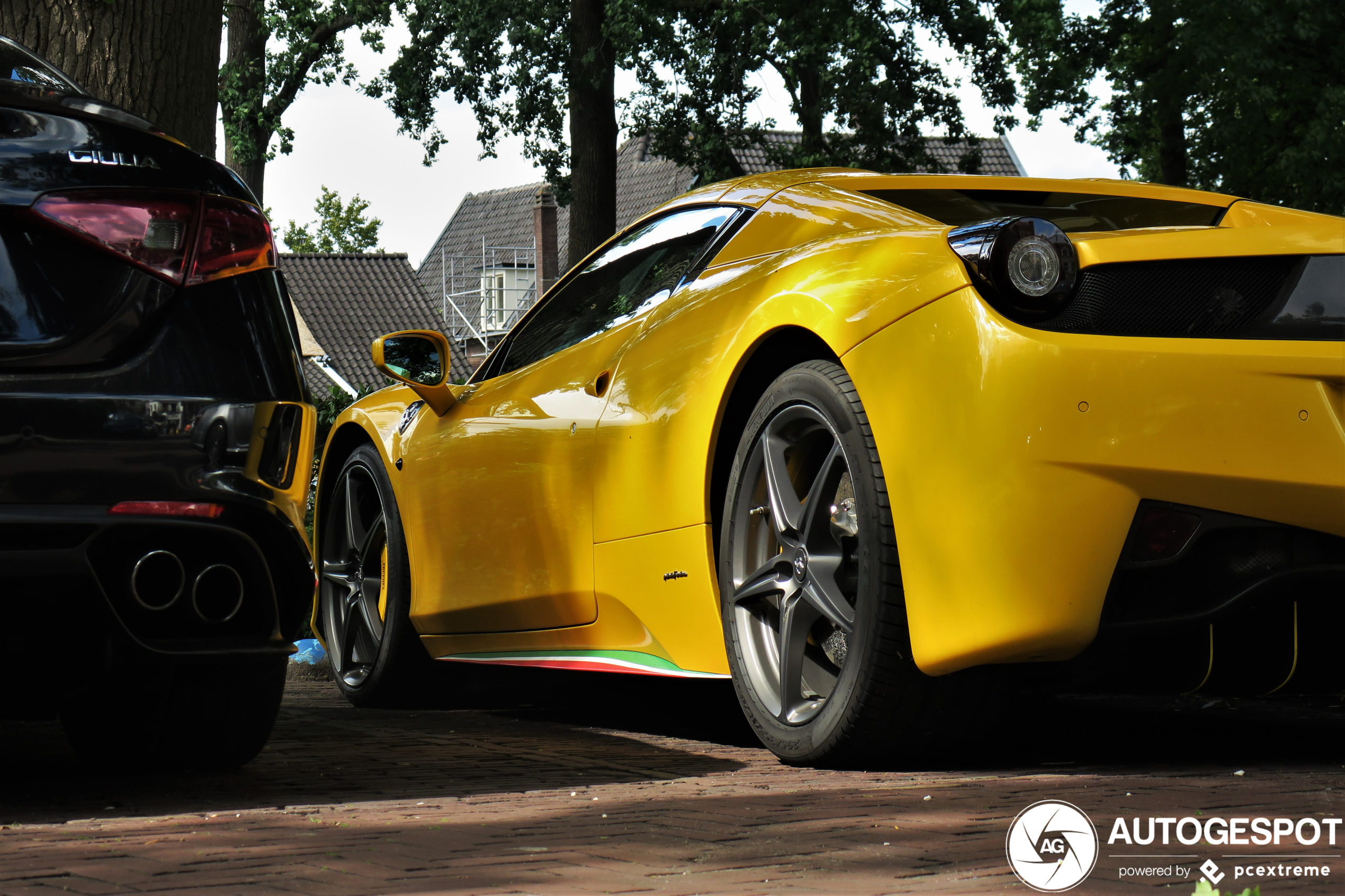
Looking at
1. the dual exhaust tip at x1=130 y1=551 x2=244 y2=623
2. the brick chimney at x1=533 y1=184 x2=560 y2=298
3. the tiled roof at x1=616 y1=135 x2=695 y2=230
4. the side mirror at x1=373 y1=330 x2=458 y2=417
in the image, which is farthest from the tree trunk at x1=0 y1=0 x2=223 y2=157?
the brick chimney at x1=533 y1=184 x2=560 y2=298

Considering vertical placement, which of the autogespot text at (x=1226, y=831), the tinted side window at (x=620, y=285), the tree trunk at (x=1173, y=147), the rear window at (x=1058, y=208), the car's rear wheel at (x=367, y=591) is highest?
the tree trunk at (x=1173, y=147)

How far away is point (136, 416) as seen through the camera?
304cm

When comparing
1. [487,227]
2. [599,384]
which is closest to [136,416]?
[599,384]

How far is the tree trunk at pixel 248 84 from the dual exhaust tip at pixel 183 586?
19.9 m

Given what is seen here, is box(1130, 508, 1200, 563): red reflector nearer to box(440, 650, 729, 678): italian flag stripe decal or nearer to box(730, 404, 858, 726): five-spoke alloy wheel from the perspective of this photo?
box(730, 404, 858, 726): five-spoke alloy wheel

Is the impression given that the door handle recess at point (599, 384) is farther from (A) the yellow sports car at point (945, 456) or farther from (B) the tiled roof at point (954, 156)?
(B) the tiled roof at point (954, 156)

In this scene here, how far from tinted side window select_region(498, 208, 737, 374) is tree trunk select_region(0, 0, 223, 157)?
1.87m

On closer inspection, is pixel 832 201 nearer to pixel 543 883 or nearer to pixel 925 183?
pixel 925 183

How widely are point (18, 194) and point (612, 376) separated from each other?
5.65ft

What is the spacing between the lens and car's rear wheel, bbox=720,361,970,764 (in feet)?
10.8

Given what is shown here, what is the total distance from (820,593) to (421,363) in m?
2.42

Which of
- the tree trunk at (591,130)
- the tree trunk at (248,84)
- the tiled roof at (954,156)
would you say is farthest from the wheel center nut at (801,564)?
the tiled roof at (954,156)

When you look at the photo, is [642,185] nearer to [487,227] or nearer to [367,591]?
[487,227]

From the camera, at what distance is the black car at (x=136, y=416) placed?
116 inches
